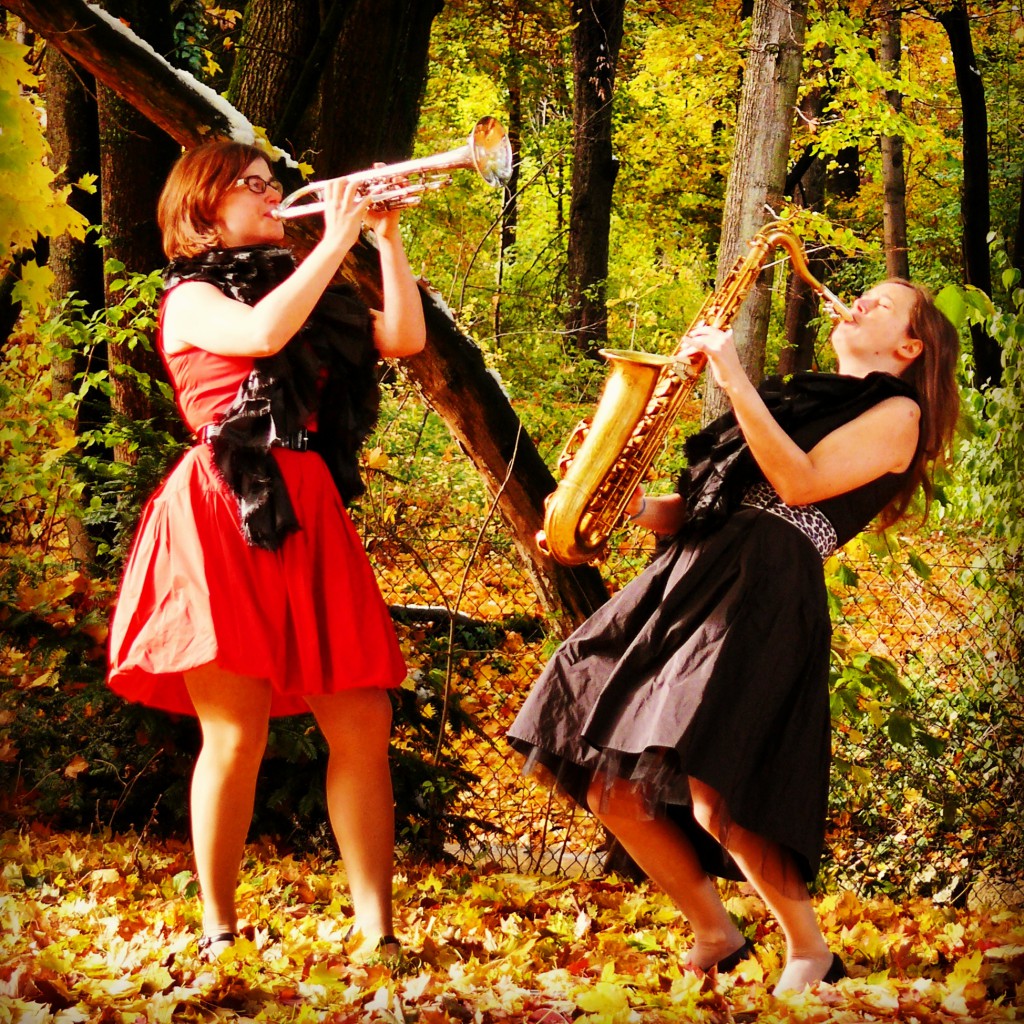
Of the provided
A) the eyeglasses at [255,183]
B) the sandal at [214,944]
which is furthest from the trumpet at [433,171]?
the sandal at [214,944]

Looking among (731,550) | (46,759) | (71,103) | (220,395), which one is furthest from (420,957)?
(71,103)

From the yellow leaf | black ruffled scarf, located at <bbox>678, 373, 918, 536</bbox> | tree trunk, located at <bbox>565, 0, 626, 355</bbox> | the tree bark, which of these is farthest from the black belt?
the tree bark

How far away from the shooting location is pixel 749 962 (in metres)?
3.23

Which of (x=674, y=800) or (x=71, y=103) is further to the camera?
(x=71, y=103)

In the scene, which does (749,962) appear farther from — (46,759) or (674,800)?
(46,759)

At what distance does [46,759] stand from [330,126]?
8.63ft

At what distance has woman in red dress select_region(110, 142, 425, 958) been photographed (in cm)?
291

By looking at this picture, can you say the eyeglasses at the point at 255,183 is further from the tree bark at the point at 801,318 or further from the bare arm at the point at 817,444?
the tree bark at the point at 801,318

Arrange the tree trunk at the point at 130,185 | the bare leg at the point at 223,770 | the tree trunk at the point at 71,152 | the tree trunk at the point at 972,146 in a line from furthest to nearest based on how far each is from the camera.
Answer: the tree trunk at the point at 972,146
the tree trunk at the point at 71,152
the tree trunk at the point at 130,185
the bare leg at the point at 223,770

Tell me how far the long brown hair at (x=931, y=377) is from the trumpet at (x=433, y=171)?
112 cm

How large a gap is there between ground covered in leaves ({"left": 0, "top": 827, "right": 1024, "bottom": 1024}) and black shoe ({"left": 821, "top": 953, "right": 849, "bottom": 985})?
0.10 ft

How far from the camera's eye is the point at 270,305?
9.27 feet

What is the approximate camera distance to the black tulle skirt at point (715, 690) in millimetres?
2896

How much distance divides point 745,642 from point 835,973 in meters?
0.87
